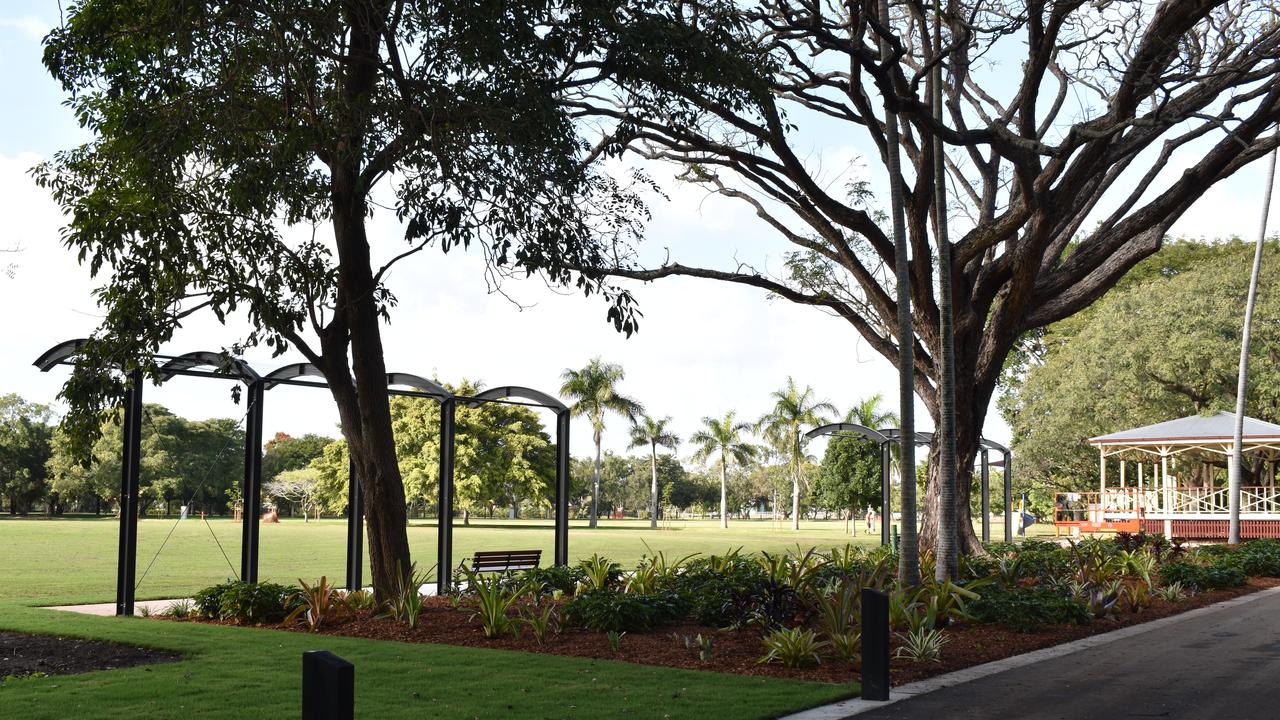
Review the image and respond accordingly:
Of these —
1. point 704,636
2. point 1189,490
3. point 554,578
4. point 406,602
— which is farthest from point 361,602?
point 1189,490

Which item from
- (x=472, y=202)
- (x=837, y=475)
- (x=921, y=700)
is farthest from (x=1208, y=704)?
(x=837, y=475)

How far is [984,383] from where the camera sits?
19.1 meters

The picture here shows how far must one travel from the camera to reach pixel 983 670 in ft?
31.0

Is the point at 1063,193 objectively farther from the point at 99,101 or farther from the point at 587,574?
the point at 99,101

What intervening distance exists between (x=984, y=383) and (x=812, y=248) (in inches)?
173

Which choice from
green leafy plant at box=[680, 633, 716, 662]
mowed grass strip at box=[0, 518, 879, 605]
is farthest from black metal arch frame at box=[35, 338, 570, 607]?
green leafy plant at box=[680, 633, 716, 662]

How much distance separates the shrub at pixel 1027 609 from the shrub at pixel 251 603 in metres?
7.51

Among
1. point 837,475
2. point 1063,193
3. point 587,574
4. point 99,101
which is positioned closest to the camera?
point 99,101

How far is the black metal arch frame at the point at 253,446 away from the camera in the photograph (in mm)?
12438

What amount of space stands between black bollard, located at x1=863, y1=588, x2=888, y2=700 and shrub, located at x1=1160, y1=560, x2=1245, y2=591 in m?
11.0

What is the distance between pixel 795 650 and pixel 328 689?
5.90 m

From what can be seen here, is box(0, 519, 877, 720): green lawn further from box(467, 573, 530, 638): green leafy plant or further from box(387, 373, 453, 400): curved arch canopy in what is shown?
box(387, 373, 453, 400): curved arch canopy

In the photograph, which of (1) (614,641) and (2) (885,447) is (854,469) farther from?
(1) (614,641)

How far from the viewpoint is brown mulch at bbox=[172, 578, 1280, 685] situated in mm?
9312
